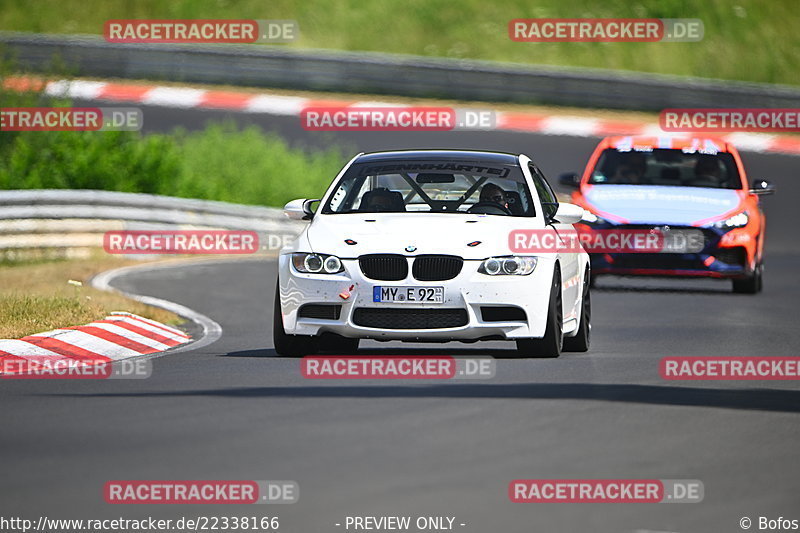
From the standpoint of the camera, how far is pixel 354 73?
1358 inches

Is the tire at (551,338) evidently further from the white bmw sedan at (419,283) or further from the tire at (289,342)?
the tire at (289,342)

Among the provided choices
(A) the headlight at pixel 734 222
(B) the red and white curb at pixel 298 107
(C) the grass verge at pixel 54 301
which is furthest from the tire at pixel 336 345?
(B) the red and white curb at pixel 298 107

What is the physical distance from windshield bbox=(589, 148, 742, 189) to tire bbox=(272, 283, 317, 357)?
756 cm

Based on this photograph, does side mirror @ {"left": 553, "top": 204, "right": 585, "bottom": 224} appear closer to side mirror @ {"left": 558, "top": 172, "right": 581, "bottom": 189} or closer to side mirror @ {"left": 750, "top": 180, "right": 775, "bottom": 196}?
side mirror @ {"left": 558, "top": 172, "right": 581, "bottom": 189}

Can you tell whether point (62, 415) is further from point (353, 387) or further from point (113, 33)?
point (113, 33)

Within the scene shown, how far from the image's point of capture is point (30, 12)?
44.1 meters

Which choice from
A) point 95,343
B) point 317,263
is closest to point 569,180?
point 95,343

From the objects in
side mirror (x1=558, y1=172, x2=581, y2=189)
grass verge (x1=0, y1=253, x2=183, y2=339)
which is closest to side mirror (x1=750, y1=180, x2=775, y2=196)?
side mirror (x1=558, y1=172, x2=581, y2=189)

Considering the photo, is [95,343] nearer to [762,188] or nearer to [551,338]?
[551,338]

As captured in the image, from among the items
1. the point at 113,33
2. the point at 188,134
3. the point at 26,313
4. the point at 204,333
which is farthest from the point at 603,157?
the point at 113,33

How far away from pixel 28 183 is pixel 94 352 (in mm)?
13548

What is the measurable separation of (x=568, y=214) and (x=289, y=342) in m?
2.27

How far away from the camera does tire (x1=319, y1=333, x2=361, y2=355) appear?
1240 cm

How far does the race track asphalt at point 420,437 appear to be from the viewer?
7129mm
